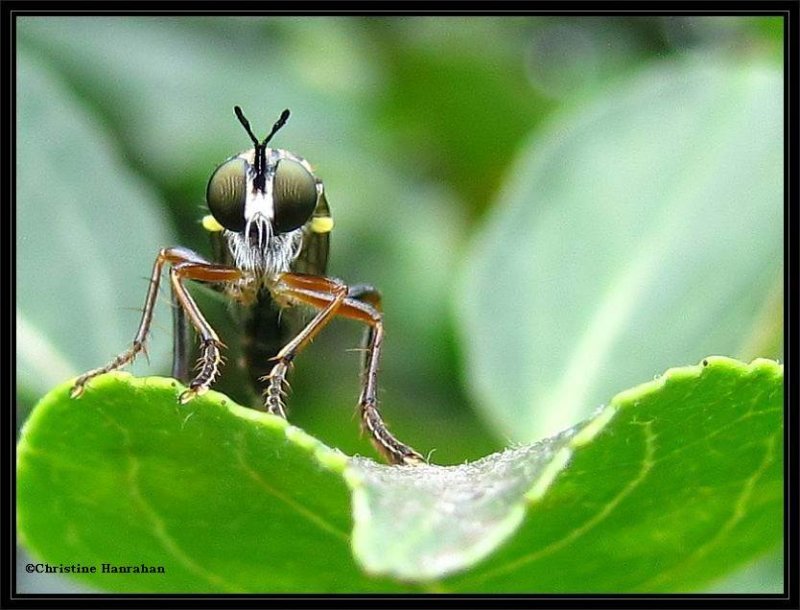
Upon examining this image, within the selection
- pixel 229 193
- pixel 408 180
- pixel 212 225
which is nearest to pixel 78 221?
pixel 212 225

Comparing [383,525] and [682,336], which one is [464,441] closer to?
[682,336]

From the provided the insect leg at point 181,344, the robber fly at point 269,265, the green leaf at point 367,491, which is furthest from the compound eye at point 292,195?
the green leaf at point 367,491

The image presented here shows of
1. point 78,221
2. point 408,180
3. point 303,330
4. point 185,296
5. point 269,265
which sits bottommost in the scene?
point 303,330

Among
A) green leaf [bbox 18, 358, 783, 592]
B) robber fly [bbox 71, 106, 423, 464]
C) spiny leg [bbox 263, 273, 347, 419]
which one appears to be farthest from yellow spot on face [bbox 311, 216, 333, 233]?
green leaf [bbox 18, 358, 783, 592]

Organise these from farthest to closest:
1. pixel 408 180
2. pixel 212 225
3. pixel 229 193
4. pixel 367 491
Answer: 1. pixel 408 180
2. pixel 212 225
3. pixel 229 193
4. pixel 367 491

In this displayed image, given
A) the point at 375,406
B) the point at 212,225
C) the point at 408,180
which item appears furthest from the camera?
the point at 408,180

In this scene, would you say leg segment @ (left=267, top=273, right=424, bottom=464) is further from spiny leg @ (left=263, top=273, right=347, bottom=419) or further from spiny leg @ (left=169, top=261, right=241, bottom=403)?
spiny leg @ (left=169, top=261, right=241, bottom=403)

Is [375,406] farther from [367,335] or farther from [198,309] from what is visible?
[198,309]
